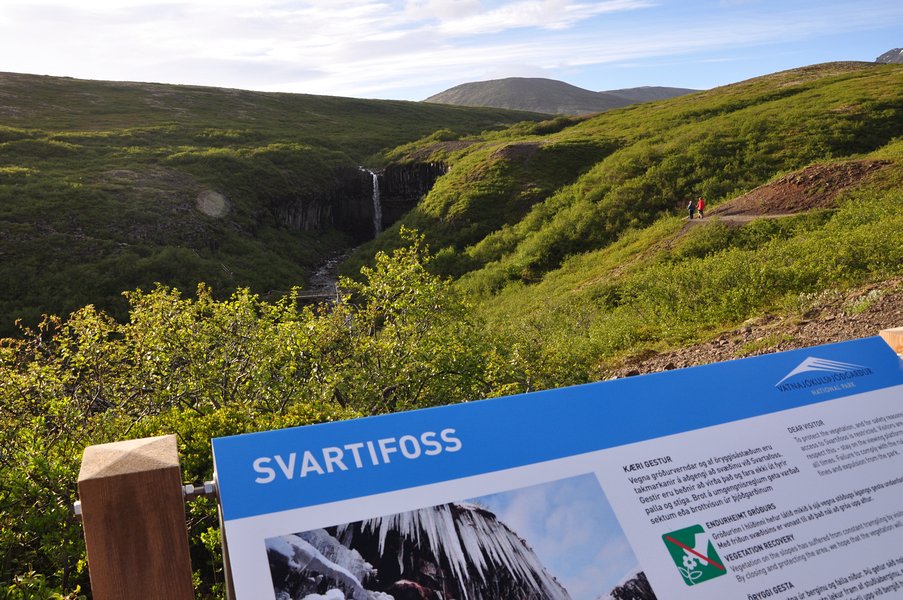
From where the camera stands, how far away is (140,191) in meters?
41.7

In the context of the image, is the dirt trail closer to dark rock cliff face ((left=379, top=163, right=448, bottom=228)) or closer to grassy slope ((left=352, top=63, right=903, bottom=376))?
grassy slope ((left=352, top=63, right=903, bottom=376))

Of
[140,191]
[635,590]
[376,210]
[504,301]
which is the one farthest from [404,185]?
[635,590]

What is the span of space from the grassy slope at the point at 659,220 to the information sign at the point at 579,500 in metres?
10.0

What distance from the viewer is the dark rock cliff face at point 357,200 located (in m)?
49.9

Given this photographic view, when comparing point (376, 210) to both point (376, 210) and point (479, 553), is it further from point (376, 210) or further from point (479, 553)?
point (479, 553)

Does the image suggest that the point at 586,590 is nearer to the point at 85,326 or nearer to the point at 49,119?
the point at 85,326

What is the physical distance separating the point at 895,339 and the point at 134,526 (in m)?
4.26

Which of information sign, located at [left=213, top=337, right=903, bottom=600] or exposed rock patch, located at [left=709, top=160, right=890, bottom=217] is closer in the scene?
information sign, located at [left=213, top=337, right=903, bottom=600]

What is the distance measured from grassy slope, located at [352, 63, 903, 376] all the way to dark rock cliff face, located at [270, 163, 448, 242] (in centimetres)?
317

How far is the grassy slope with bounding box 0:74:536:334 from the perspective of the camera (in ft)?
105

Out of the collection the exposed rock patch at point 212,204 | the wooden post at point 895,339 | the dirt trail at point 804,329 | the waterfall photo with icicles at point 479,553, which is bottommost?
the dirt trail at point 804,329

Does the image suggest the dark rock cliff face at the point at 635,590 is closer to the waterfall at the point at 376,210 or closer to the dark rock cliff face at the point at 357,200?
the dark rock cliff face at the point at 357,200

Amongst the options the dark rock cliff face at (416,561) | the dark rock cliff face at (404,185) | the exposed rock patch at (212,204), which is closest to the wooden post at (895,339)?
the dark rock cliff face at (416,561)

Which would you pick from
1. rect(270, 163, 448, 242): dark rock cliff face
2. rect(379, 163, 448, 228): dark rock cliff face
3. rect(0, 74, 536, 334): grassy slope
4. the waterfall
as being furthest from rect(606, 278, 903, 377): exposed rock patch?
the waterfall
